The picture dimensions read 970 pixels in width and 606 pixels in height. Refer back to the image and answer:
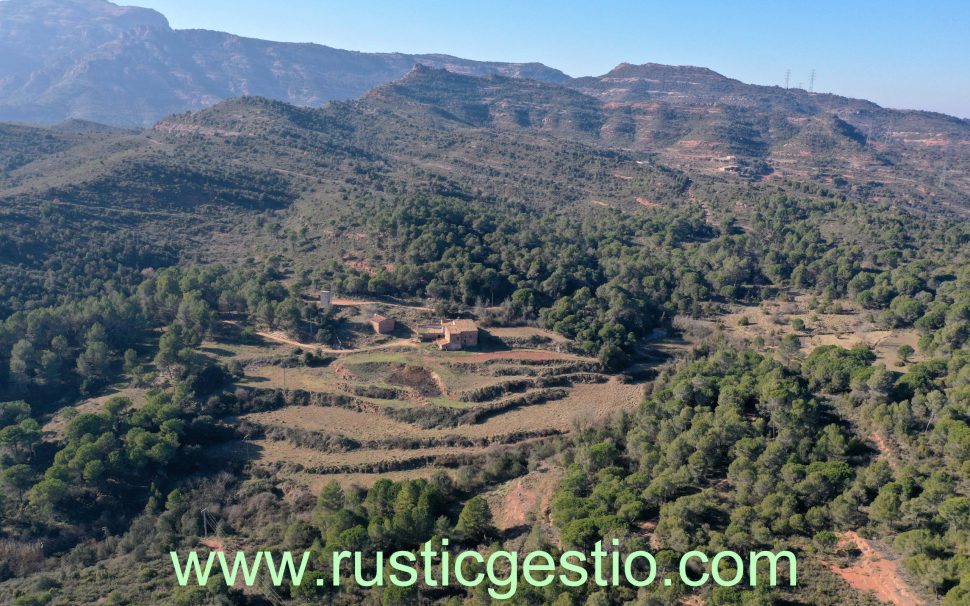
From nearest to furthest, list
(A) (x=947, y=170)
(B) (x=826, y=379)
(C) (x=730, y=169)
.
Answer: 1. (B) (x=826, y=379)
2. (C) (x=730, y=169)
3. (A) (x=947, y=170)

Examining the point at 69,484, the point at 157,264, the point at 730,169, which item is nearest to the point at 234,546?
the point at 69,484

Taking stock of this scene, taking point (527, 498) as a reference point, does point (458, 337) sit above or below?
above

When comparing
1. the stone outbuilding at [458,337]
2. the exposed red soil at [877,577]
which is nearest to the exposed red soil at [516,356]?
the stone outbuilding at [458,337]

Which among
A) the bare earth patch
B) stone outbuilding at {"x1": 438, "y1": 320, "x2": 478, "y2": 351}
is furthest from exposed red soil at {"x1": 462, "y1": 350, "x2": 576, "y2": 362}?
the bare earth patch

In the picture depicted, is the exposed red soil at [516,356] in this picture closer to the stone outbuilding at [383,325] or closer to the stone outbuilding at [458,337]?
the stone outbuilding at [458,337]

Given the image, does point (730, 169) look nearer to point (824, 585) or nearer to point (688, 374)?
point (688, 374)

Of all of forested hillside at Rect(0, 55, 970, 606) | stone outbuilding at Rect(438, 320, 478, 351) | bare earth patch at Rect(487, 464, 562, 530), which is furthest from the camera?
stone outbuilding at Rect(438, 320, 478, 351)

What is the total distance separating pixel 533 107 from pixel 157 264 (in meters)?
136

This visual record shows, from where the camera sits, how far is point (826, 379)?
36.6 meters

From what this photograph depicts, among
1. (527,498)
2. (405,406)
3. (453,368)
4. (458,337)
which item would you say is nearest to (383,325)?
(458,337)

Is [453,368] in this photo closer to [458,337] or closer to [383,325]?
[458,337]

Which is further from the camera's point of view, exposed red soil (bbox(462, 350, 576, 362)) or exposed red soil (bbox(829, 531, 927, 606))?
exposed red soil (bbox(462, 350, 576, 362))

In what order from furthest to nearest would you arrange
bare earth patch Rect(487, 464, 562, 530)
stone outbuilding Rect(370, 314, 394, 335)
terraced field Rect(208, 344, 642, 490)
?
1. stone outbuilding Rect(370, 314, 394, 335)
2. terraced field Rect(208, 344, 642, 490)
3. bare earth patch Rect(487, 464, 562, 530)

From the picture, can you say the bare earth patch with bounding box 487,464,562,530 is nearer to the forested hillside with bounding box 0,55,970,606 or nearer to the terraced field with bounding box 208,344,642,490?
the forested hillside with bounding box 0,55,970,606
